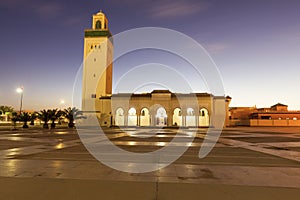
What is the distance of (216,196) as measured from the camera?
3930 millimetres

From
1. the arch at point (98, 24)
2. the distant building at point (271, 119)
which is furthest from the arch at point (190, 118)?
the arch at point (98, 24)

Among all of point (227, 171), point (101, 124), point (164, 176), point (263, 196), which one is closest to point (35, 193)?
point (164, 176)

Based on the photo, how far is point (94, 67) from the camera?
54.7 metres

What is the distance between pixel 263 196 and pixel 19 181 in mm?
4811

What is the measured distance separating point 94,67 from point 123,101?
11899mm

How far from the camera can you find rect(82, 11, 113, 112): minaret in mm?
54375

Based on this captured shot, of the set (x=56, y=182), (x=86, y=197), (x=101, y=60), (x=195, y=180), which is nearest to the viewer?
(x=86, y=197)

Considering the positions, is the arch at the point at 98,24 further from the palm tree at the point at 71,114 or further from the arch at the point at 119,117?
the palm tree at the point at 71,114

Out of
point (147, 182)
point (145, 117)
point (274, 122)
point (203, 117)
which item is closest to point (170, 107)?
point (145, 117)

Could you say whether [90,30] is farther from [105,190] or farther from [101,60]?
[105,190]

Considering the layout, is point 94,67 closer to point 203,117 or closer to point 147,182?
point 203,117

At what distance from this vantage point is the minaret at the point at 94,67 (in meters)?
54.4

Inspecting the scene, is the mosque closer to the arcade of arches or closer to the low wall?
the arcade of arches

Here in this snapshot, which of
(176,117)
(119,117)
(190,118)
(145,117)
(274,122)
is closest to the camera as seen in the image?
(190,118)
